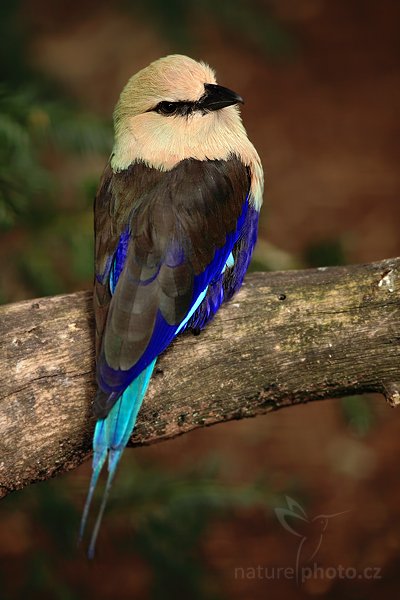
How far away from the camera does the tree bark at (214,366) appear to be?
8.83 ft

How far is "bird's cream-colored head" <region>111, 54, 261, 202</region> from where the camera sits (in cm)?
306

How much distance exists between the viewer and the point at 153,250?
282 centimetres

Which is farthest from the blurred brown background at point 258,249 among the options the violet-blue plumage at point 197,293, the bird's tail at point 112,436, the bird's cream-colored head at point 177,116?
the bird's tail at point 112,436

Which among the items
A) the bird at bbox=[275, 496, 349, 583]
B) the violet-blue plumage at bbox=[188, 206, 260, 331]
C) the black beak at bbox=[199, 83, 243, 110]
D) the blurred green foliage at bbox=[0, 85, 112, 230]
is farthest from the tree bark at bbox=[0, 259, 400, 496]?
the bird at bbox=[275, 496, 349, 583]

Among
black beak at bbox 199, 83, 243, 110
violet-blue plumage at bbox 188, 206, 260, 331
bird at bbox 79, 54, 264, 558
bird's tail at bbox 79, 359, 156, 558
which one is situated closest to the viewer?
bird's tail at bbox 79, 359, 156, 558

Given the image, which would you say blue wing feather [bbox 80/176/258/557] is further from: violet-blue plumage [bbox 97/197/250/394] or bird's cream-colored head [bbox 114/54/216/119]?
bird's cream-colored head [bbox 114/54/216/119]

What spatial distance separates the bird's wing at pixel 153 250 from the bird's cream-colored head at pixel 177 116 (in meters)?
0.05

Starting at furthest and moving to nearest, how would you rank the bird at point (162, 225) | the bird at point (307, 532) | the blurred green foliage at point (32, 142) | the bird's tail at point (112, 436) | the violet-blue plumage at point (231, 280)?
the bird at point (307, 532) < the blurred green foliage at point (32, 142) < the violet-blue plumage at point (231, 280) < the bird at point (162, 225) < the bird's tail at point (112, 436)

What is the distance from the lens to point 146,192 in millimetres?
2988

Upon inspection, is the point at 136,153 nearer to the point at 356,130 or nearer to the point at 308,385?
the point at 308,385

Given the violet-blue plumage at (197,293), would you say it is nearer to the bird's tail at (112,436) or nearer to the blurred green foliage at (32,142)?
the bird's tail at (112,436)

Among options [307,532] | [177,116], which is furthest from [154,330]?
[307,532]

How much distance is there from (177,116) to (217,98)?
0.49 feet

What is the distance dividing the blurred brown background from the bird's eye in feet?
1.64
